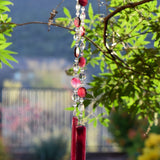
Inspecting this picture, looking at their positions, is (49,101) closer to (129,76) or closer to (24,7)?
(129,76)

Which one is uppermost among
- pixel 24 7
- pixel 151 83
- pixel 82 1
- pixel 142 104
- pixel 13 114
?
pixel 24 7

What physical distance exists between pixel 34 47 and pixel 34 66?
5421 millimetres

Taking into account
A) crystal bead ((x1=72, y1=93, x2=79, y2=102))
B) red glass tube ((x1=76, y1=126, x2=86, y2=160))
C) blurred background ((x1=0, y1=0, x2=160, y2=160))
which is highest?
crystal bead ((x1=72, y1=93, x2=79, y2=102))

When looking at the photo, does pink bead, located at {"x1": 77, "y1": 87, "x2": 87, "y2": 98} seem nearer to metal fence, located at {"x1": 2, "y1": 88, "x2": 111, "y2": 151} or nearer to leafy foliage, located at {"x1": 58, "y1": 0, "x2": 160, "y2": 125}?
leafy foliage, located at {"x1": 58, "y1": 0, "x2": 160, "y2": 125}

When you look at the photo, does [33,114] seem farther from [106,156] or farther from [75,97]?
[75,97]

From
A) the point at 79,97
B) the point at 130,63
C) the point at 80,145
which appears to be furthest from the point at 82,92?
the point at 130,63

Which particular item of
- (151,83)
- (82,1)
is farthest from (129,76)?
(82,1)

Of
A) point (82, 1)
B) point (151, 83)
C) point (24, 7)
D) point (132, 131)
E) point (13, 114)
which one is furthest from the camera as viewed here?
point (24, 7)

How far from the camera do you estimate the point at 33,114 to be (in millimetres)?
8203

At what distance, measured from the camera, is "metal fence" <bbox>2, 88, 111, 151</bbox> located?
26.2 ft

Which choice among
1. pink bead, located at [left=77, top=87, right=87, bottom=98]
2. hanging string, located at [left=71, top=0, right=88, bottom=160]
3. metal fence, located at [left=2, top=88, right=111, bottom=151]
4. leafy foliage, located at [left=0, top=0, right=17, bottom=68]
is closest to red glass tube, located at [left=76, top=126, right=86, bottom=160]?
hanging string, located at [left=71, top=0, right=88, bottom=160]

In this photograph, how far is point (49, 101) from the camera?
320 inches

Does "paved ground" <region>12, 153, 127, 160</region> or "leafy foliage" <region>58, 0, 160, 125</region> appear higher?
"leafy foliage" <region>58, 0, 160, 125</region>

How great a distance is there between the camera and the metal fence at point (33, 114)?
800 centimetres
